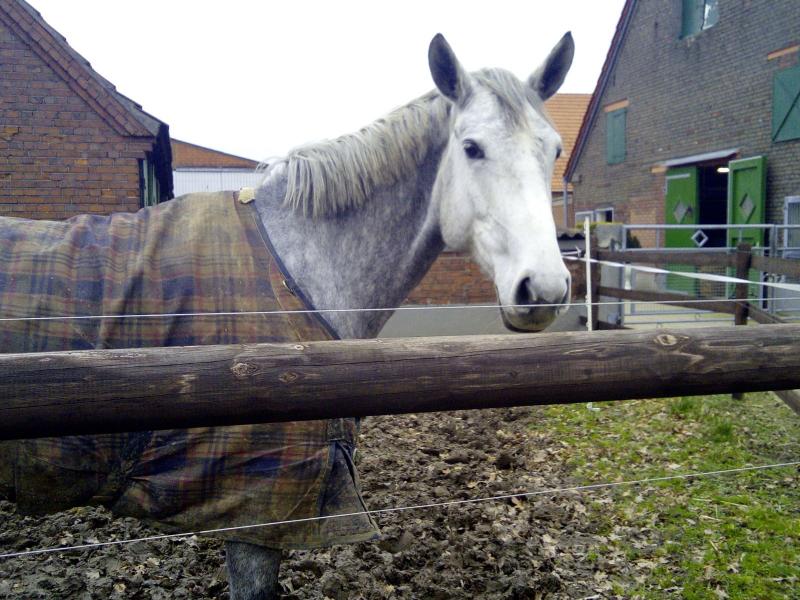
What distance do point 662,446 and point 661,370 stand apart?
3.65m

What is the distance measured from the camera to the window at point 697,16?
14102mm

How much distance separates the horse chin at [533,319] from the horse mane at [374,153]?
75cm

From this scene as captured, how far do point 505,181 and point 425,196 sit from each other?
1.33 ft

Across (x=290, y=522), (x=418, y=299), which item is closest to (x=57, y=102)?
(x=418, y=299)

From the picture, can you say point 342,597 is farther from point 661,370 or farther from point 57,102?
point 57,102

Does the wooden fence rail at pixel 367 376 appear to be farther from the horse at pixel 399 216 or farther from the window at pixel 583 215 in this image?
the window at pixel 583 215

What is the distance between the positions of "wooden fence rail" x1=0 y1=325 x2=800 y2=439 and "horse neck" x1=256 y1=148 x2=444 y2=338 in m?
0.84

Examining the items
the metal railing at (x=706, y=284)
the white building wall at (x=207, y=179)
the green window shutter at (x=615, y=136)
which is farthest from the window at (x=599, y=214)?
the white building wall at (x=207, y=179)

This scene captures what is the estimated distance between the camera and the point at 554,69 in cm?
255

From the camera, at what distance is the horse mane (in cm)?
230

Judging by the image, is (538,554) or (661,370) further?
(538,554)

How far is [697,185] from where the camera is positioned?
14.4 m

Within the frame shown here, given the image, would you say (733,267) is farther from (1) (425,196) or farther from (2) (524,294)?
(2) (524,294)

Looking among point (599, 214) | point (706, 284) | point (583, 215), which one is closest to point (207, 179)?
point (583, 215)
